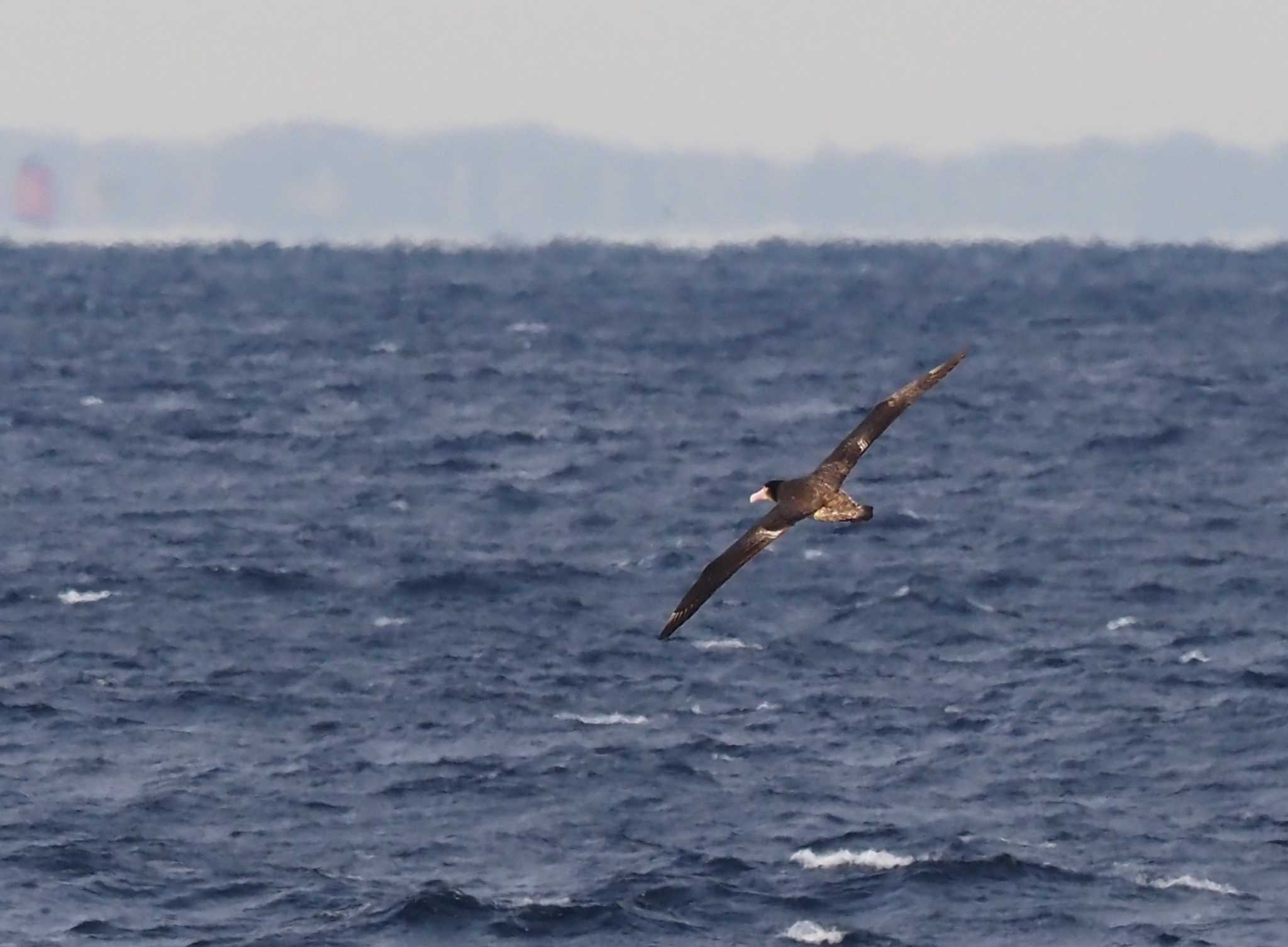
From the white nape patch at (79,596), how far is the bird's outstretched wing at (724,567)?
23945 mm

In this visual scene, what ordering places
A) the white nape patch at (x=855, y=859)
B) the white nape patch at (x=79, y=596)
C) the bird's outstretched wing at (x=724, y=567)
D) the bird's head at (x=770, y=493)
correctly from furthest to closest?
the white nape patch at (x=79, y=596), the white nape patch at (x=855, y=859), the bird's head at (x=770, y=493), the bird's outstretched wing at (x=724, y=567)

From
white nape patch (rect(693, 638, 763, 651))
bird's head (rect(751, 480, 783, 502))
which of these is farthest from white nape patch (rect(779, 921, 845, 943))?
white nape patch (rect(693, 638, 763, 651))

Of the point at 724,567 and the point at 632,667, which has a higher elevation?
the point at 724,567

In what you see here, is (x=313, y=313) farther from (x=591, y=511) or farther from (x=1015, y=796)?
(x=1015, y=796)

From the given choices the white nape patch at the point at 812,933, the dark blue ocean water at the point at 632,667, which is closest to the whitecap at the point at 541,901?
the dark blue ocean water at the point at 632,667

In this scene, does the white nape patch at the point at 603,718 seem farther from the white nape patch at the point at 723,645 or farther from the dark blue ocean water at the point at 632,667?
the white nape patch at the point at 723,645

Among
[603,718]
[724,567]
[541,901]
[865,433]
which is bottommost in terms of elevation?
[541,901]

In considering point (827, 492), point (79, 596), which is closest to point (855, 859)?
point (827, 492)

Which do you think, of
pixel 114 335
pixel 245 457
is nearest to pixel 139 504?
pixel 245 457

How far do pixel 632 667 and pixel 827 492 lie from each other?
1642 centimetres

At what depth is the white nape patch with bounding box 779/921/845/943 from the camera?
87.1 feet

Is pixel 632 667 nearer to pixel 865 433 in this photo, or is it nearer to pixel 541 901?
pixel 541 901

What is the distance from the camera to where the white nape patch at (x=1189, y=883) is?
28000 millimetres

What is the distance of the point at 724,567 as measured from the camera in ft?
60.0
